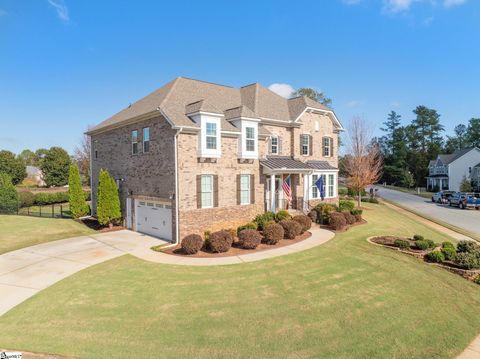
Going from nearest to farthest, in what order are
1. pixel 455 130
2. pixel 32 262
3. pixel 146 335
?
pixel 146 335 → pixel 32 262 → pixel 455 130

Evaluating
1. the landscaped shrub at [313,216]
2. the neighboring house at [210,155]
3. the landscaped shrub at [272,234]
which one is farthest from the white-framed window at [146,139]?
the landscaped shrub at [313,216]

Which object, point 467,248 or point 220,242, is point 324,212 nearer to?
point 467,248

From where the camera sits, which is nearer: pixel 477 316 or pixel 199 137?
pixel 477 316

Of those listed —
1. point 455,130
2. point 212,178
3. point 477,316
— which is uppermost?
point 455,130

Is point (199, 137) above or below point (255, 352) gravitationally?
above

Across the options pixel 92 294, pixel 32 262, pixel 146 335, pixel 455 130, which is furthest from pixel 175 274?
pixel 455 130

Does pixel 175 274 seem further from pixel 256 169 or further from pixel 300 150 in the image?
pixel 300 150

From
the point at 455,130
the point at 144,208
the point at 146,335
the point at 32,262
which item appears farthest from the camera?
the point at 455,130
